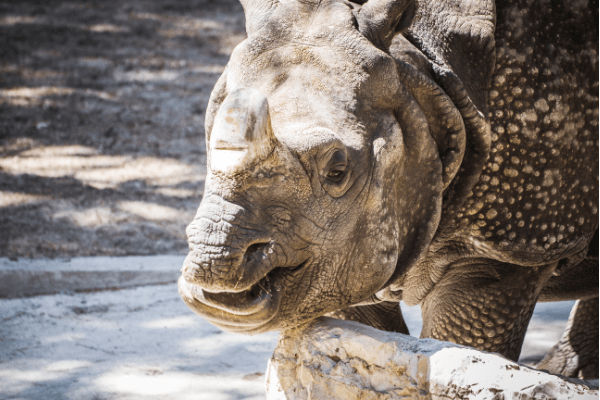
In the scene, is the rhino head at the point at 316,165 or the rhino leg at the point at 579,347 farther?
the rhino leg at the point at 579,347

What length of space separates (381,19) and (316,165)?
542 mm

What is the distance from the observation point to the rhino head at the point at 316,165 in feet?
6.53

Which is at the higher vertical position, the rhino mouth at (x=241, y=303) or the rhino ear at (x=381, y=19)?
the rhino ear at (x=381, y=19)

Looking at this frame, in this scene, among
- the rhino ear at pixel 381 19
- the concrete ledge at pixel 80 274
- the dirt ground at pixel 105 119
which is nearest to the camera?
the rhino ear at pixel 381 19

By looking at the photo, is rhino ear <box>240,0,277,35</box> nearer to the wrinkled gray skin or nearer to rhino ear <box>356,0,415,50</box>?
the wrinkled gray skin

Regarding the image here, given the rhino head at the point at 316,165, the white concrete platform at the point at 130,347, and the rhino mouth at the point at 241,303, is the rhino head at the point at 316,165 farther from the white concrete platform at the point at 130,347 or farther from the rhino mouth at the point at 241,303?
the white concrete platform at the point at 130,347

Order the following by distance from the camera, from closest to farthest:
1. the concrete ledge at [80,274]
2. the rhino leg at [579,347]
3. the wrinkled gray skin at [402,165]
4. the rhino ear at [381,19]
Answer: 1. the wrinkled gray skin at [402,165]
2. the rhino ear at [381,19]
3. the rhino leg at [579,347]
4. the concrete ledge at [80,274]

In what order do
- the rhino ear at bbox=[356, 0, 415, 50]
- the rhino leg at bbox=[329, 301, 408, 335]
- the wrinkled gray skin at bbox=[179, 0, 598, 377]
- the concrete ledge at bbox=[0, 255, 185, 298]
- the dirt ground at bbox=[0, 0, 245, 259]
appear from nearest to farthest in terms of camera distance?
the wrinkled gray skin at bbox=[179, 0, 598, 377]
the rhino ear at bbox=[356, 0, 415, 50]
the rhino leg at bbox=[329, 301, 408, 335]
the concrete ledge at bbox=[0, 255, 185, 298]
the dirt ground at bbox=[0, 0, 245, 259]

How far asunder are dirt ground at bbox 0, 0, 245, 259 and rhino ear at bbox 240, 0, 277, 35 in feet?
10.7

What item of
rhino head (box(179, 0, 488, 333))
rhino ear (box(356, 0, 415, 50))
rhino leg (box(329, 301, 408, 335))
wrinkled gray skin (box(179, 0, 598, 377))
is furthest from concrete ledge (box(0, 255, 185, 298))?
rhino ear (box(356, 0, 415, 50))

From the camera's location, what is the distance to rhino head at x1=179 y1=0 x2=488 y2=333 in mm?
1991

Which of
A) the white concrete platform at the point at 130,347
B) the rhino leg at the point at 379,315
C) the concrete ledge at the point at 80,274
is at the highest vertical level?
the rhino leg at the point at 379,315

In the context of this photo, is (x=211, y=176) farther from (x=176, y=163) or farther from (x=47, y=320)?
(x=176, y=163)

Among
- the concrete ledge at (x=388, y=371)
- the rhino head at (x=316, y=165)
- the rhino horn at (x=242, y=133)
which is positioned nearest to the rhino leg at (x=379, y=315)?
the rhino head at (x=316, y=165)
